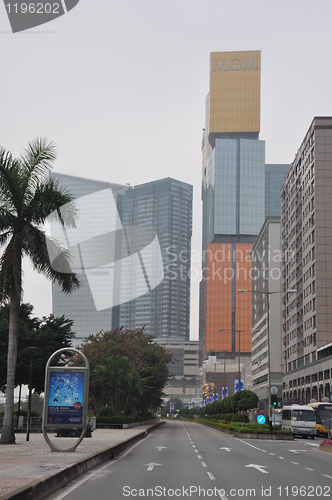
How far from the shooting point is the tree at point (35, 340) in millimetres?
52562

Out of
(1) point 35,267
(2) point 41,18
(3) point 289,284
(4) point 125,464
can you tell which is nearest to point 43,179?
(1) point 35,267

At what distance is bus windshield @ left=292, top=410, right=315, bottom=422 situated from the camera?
2201 inches

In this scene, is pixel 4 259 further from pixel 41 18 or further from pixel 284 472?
pixel 284 472

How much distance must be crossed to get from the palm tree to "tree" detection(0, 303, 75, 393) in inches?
866

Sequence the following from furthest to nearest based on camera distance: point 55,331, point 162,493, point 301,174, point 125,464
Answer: point 301,174
point 55,331
point 125,464
point 162,493

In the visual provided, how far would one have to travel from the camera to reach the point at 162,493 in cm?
1434

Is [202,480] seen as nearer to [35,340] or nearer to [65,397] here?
[65,397]

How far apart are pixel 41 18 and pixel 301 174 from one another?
3737 inches

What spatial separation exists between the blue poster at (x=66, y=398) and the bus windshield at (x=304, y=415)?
3476cm

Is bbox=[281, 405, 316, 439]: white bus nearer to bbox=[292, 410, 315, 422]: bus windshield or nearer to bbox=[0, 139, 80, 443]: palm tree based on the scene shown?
bbox=[292, 410, 315, 422]: bus windshield

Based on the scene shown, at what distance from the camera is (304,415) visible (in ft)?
185

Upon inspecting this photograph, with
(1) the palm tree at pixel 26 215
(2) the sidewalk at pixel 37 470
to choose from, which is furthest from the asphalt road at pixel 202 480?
(1) the palm tree at pixel 26 215

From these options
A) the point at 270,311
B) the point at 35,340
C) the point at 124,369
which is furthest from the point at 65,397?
the point at 270,311

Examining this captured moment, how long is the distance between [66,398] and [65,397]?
55 millimetres
